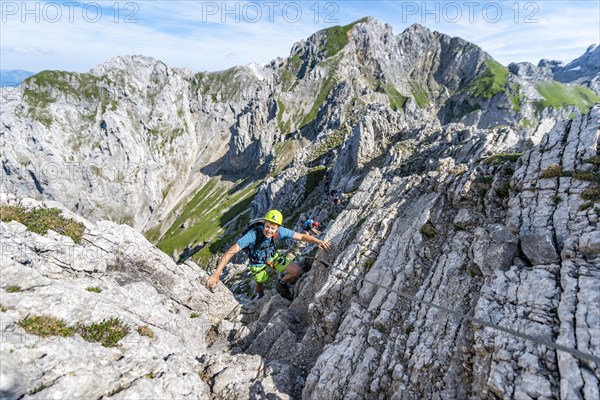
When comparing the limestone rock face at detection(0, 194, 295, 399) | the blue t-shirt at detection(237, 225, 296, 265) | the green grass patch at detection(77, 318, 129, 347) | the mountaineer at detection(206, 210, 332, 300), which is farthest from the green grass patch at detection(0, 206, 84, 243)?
the blue t-shirt at detection(237, 225, 296, 265)

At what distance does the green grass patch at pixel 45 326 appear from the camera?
35.0 ft

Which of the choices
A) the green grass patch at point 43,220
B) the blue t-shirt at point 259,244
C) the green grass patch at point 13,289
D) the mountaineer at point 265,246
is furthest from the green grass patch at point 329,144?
the green grass patch at point 13,289

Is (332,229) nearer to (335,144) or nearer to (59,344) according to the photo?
(59,344)

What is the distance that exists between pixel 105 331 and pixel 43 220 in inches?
346

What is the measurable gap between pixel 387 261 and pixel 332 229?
34.0ft

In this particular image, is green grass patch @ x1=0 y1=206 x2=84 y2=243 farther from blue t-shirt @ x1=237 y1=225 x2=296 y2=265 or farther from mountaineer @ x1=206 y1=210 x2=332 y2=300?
blue t-shirt @ x1=237 y1=225 x2=296 y2=265

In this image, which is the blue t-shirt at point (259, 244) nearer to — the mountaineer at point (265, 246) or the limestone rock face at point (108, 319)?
the mountaineer at point (265, 246)

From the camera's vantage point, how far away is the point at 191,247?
189250mm

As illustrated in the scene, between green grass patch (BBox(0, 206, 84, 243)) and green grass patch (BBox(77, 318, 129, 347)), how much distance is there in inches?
280

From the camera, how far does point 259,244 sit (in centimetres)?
2036

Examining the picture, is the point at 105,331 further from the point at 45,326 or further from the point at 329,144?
the point at 329,144

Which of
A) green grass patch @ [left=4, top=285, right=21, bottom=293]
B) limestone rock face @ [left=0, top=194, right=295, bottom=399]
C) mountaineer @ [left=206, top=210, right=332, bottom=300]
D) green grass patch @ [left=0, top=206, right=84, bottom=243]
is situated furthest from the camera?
mountaineer @ [left=206, top=210, right=332, bottom=300]

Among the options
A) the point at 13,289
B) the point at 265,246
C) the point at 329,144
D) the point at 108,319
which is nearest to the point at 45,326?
the point at 108,319

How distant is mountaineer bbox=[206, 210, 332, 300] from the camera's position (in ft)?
58.9
